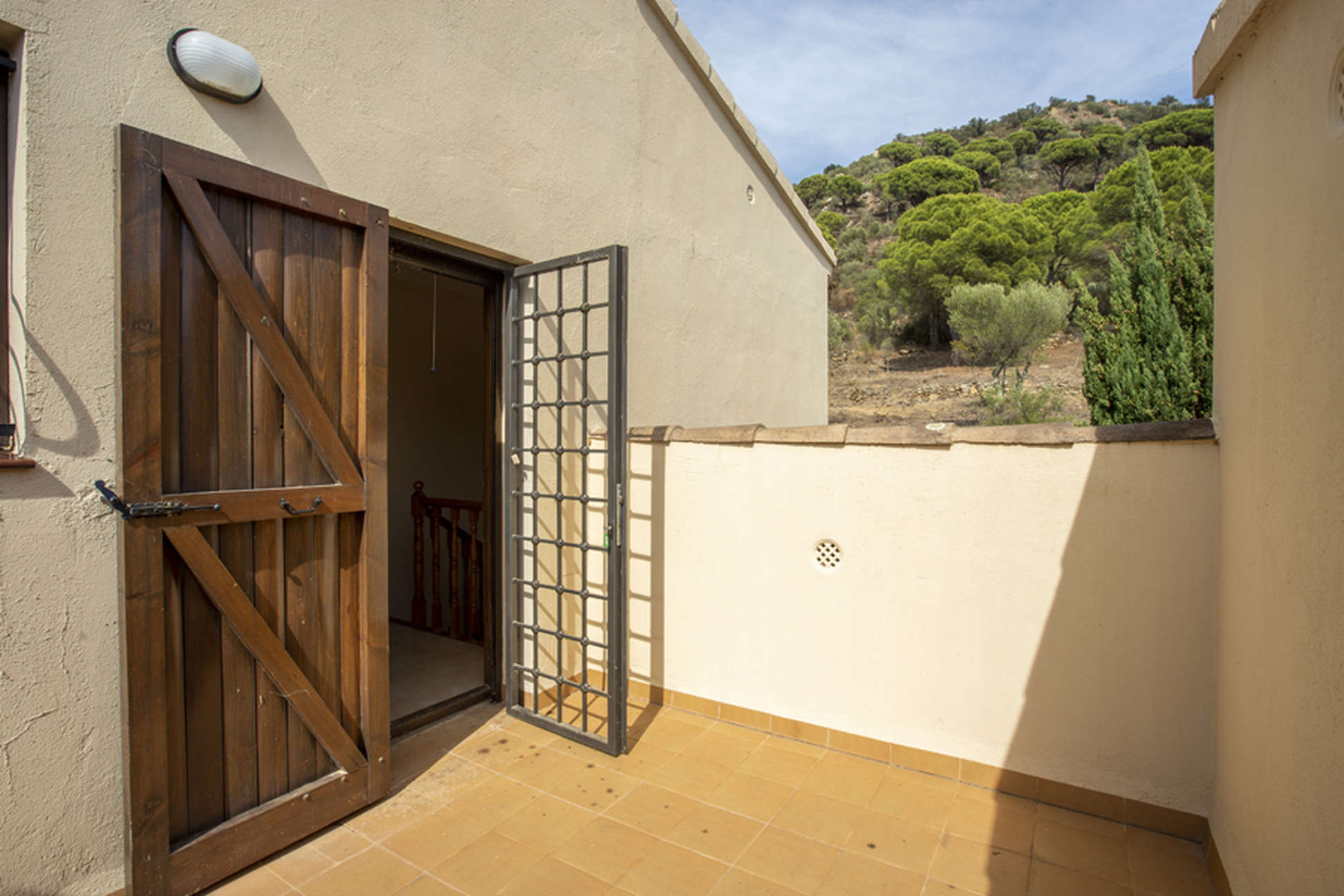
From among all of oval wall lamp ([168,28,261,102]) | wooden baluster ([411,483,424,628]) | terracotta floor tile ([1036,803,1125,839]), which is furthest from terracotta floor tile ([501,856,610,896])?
wooden baluster ([411,483,424,628])

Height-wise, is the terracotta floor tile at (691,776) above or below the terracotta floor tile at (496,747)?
below

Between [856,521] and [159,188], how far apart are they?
272cm

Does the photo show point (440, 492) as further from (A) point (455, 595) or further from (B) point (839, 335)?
(B) point (839, 335)

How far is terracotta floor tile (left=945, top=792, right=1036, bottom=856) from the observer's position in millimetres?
2326

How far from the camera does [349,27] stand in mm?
2518

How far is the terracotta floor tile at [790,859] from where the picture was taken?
7.01ft

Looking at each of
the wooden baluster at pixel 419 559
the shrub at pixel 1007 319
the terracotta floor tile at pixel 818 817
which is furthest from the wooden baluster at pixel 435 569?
the shrub at pixel 1007 319

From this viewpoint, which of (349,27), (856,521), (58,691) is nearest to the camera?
(58,691)

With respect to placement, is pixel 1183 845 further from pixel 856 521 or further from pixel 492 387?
pixel 492 387

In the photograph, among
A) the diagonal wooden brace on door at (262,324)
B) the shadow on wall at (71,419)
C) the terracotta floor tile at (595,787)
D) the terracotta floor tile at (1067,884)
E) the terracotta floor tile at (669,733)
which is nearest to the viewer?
the shadow on wall at (71,419)

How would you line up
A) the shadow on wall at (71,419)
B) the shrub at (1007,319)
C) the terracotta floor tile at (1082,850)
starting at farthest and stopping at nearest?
the shrub at (1007,319) < the terracotta floor tile at (1082,850) < the shadow on wall at (71,419)

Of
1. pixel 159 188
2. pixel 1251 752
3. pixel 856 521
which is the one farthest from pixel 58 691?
pixel 1251 752

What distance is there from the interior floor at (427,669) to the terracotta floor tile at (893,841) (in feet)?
7.04

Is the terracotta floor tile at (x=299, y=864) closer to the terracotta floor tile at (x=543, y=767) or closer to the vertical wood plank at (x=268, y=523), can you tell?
the vertical wood plank at (x=268, y=523)
